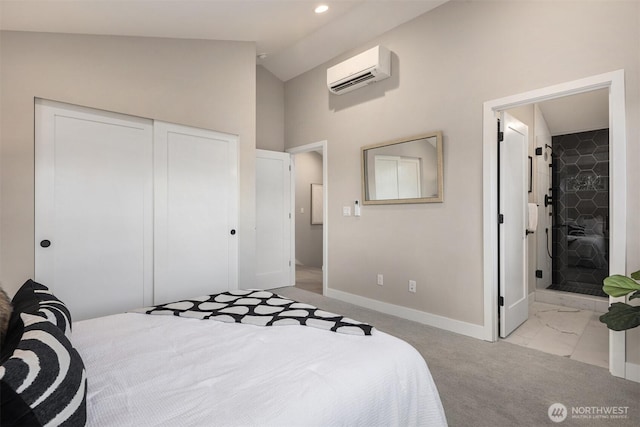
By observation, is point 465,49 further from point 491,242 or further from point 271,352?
point 271,352

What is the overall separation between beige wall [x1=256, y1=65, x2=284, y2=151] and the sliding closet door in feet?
3.61

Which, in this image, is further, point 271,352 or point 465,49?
point 465,49

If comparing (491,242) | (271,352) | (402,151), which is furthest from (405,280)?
(271,352)

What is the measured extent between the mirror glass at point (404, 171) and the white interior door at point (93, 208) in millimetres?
2323

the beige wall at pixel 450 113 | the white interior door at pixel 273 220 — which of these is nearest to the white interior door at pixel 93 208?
the white interior door at pixel 273 220

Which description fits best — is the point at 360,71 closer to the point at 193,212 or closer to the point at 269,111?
the point at 269,111

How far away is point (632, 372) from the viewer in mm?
2143

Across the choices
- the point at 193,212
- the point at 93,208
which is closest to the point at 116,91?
the point at 93,208

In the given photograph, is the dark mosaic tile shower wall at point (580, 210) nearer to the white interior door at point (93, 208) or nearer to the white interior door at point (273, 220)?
the white interior door at point (273, 220)

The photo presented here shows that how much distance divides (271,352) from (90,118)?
2.68 metres

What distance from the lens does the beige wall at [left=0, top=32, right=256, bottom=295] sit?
2406 millimetres

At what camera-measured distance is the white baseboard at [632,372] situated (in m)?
2.12

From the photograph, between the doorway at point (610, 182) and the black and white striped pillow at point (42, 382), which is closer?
the black and white striped pillow at point (42, 382)

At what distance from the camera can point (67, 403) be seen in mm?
775
